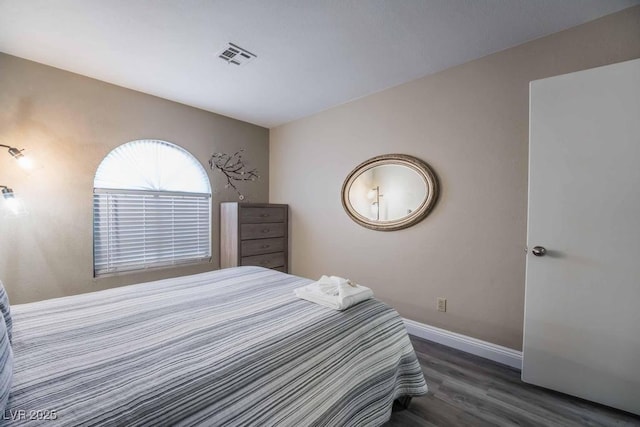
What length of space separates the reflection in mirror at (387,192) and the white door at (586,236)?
0.88 m

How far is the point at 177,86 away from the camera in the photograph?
99.0 inches

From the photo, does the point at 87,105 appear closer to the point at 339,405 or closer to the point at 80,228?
the point at 80,228

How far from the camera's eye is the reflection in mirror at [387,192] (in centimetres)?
240

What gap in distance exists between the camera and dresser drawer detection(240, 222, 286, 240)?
2.99m

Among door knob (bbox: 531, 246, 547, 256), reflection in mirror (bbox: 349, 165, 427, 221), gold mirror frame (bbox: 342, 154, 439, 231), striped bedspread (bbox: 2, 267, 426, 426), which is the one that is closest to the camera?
striped bedspread (bbox: 2, 267, 426, 426)

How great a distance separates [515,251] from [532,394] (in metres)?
0.94

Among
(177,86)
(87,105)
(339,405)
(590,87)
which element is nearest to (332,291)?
(339,405)

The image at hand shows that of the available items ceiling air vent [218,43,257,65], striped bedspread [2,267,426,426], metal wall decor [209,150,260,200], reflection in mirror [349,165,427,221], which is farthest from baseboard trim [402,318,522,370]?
ceiling air vent [218,43,257,65]

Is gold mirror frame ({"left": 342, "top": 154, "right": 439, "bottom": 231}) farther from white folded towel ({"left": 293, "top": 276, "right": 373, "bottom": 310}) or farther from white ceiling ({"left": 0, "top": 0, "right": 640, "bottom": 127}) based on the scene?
white folded towel ({"left": 293, "top": 276, "right": 373, "bottom": 310})

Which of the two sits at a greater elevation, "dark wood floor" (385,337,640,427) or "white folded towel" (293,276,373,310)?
"white folded towel" (293,276,373,310)

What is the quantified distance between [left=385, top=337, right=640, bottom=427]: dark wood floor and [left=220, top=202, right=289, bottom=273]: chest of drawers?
2.11m

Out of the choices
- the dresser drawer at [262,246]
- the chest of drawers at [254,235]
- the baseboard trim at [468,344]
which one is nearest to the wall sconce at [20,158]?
the chest of drawers at [254,235]

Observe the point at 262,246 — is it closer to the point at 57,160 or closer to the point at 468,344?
the point at 57,160

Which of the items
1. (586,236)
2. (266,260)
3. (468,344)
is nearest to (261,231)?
(266,260)
